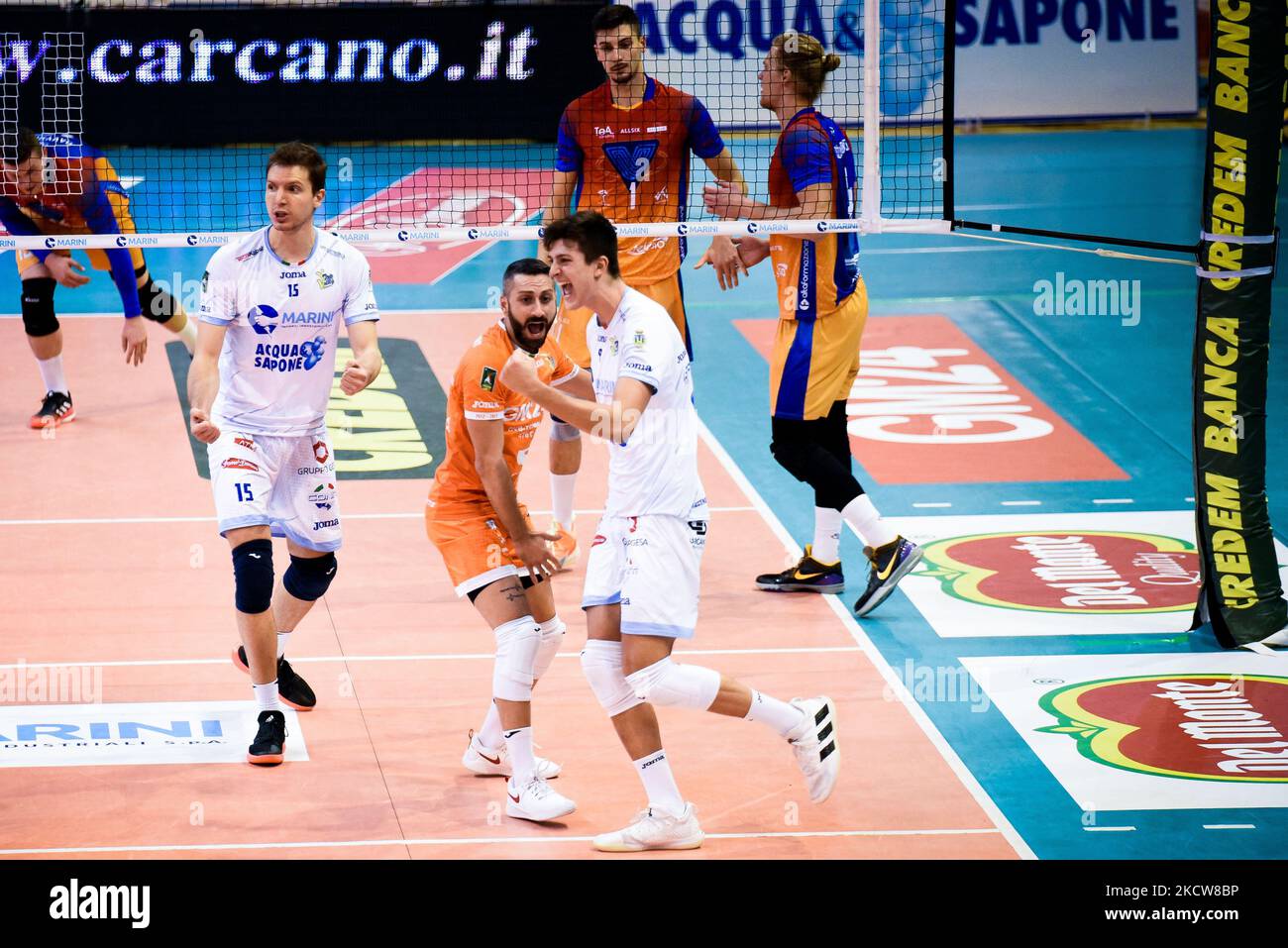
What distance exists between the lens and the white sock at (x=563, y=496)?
976 centimetres

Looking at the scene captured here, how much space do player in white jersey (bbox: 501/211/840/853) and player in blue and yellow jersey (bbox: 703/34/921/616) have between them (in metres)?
2.60

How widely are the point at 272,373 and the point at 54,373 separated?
5.49 metres

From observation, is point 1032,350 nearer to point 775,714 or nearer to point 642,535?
point 775,714

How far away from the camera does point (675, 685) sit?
256 inches

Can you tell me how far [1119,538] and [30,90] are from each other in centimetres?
1524

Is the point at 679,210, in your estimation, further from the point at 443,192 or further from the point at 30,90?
the point at 30,90

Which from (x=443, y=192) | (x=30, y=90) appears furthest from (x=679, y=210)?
(x=30, y=90)

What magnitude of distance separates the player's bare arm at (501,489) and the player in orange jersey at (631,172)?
9.39 feet

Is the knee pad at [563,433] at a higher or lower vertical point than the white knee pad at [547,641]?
higher

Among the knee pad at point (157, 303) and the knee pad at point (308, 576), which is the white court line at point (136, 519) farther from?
the knee pad at point (308, 576)

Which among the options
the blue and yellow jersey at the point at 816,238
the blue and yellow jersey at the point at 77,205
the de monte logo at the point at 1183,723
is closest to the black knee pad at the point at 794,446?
the blue and yellow jersey at the point at 816,238

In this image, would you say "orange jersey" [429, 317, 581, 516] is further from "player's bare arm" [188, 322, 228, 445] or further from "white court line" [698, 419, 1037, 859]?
"white court line" [698, 419, 1037, 859]

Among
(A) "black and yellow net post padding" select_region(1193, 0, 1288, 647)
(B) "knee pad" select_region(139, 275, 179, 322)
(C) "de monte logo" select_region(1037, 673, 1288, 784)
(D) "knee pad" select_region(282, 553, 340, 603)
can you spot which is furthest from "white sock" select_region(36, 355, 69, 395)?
(A) "black and yellow net post padding" select_region(1193, 0, 1288, 647)

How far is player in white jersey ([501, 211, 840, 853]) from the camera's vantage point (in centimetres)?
644
